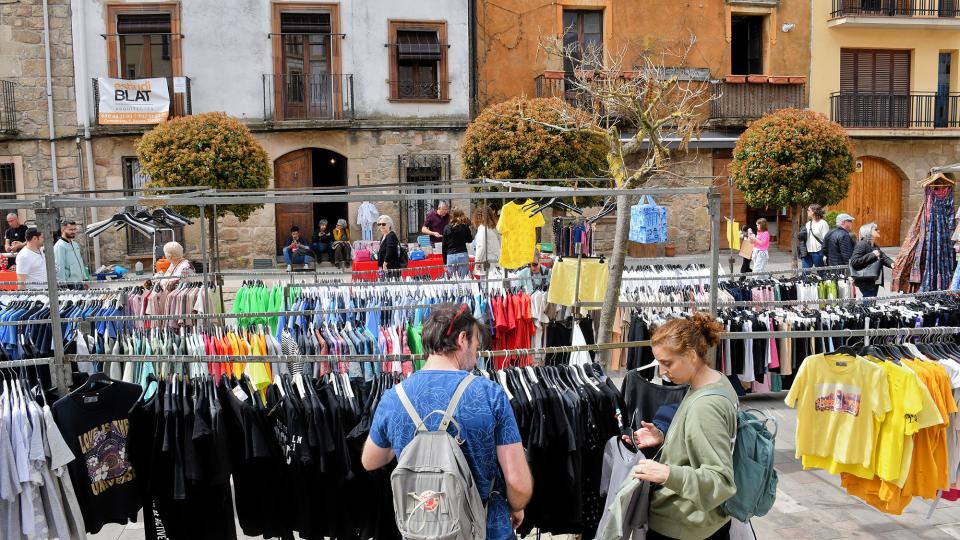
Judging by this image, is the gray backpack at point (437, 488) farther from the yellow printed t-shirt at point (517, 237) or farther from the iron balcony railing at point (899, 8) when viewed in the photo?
the iron balcony railing at point (899, 8)

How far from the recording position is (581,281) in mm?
6414

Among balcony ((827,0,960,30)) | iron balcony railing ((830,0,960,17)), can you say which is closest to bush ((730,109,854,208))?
balcony ((827,0,960,30))

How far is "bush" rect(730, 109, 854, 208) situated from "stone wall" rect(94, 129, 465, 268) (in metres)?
6.86

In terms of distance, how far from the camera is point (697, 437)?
2.80 metres

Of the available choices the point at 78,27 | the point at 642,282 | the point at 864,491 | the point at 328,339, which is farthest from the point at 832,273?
the point at 78,27

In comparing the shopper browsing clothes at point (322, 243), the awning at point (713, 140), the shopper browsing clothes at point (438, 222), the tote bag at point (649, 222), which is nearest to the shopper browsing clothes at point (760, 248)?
the tote bag at point (649, 222)

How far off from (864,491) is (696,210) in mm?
15892

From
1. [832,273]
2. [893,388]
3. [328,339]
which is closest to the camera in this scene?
[893,388]

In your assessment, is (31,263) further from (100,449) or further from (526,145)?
(526,145)

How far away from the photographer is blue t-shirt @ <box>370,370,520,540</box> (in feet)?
9.14

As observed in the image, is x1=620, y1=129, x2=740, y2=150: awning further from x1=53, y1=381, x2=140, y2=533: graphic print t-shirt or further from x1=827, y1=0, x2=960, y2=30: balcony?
x1=53, y1=381, x2=140, y2=533: graphic print t-shirt

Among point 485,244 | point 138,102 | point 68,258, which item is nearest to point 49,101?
point 138,102

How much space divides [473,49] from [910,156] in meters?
11.0

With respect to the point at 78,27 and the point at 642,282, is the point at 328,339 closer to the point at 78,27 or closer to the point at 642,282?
the point at 642,282
